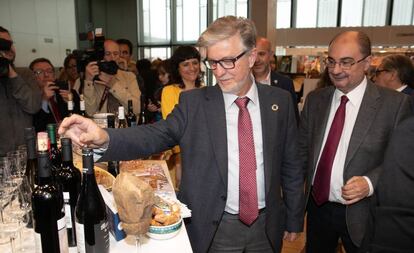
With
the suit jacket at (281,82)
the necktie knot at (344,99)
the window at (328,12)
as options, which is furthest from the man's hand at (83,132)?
the window at (328,12)

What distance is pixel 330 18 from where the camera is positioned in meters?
9.27

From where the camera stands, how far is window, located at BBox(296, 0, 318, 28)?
942 centimetres

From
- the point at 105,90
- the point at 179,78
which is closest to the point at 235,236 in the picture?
the point at 179,78

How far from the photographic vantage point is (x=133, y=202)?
0.95 metres

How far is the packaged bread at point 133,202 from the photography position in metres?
0.95

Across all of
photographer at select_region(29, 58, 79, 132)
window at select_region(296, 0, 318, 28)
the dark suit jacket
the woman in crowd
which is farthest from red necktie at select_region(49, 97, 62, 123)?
window at select_region(296, 0, 318, 28)

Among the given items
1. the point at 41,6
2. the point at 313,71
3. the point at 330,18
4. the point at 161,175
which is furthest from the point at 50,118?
the point at 330,18

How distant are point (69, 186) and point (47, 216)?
0.84ft

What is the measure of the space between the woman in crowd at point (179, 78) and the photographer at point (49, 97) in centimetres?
86

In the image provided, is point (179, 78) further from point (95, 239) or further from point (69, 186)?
point (95, 239)

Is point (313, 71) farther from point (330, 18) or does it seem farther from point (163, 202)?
point (163, 202)

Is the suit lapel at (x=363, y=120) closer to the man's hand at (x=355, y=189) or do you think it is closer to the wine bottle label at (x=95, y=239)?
the man's hand at (x=355, y=189)

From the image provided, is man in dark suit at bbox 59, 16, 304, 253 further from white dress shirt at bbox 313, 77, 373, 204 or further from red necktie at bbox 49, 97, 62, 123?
red necktie at bbox 49, 97, 62, 123

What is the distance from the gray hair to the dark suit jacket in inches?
29.4
